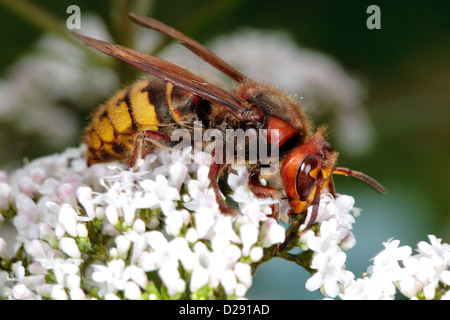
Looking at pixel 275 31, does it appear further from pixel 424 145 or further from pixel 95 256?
pixel 95 256

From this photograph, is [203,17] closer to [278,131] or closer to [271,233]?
[278,131]

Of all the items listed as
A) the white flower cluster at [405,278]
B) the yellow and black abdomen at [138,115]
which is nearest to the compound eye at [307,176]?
the white flower cluster at [405,278]

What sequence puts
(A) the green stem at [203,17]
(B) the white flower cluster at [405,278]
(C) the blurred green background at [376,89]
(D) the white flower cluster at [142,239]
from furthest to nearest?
(C) the blurred green background at [376,89] < (A) the green stem at [203,17] < (B) the white flower cluster at [405,278] < (D) the white flower cluster at [142,239]

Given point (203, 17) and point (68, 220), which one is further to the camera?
point (203, 17)

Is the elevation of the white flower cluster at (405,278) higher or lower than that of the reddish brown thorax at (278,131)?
lower

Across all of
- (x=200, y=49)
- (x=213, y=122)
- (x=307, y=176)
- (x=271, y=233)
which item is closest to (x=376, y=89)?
(x=200, y=49)

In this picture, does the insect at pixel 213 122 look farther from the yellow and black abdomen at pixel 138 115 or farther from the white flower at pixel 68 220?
the white flower at pixel 68 220
